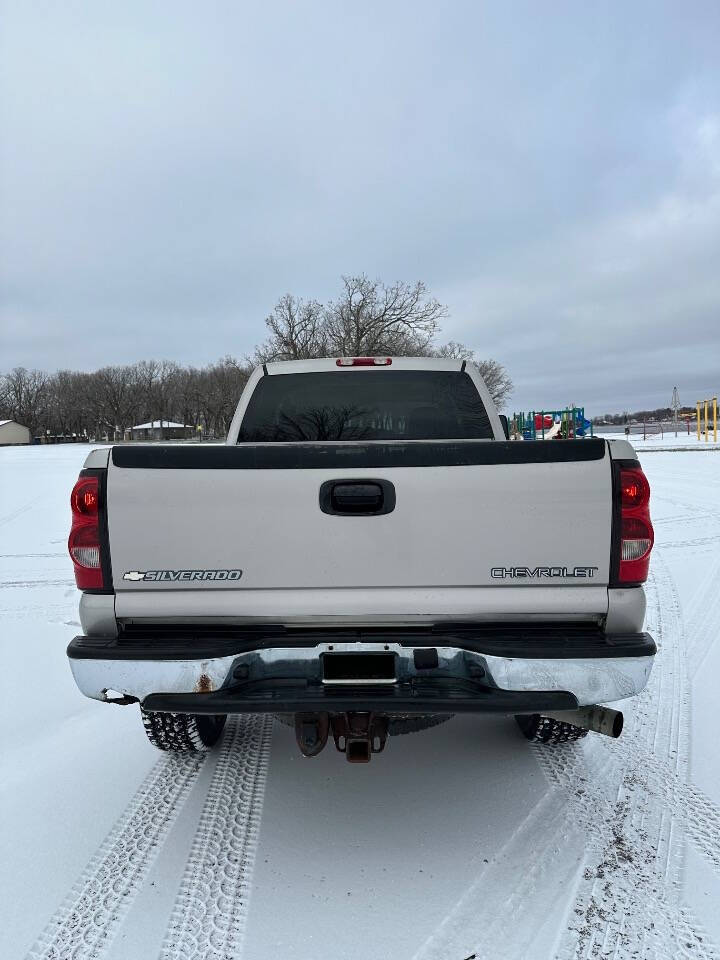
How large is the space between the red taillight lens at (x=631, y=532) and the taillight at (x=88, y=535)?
6.60 feet

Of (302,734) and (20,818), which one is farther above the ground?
(302,734)

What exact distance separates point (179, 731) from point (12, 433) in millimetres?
105387

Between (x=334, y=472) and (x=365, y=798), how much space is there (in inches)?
68.2

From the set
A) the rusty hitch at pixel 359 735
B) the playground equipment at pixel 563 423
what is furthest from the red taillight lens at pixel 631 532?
the playground equipment at pixel 563 423

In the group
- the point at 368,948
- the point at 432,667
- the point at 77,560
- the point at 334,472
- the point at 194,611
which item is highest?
the point at 334,472

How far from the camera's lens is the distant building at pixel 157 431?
340 ft

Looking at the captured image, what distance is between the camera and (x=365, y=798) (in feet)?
10.3

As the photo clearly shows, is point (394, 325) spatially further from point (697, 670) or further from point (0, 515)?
point (697, 670)

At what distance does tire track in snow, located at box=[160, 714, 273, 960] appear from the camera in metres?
2.29

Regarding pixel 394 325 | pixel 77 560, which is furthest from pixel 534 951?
pixel 394 325

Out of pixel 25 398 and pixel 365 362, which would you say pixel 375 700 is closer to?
pixel 365 362

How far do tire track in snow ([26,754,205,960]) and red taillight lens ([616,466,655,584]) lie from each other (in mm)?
2292

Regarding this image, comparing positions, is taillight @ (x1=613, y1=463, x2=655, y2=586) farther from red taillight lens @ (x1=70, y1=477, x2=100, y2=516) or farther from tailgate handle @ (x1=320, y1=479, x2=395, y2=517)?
red taillight lens @ (x1=70, y1=477, x2=100, y2=516)

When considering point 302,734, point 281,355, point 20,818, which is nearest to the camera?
point 302,734
